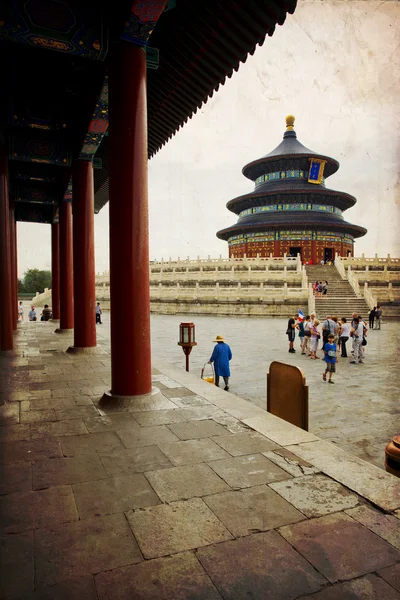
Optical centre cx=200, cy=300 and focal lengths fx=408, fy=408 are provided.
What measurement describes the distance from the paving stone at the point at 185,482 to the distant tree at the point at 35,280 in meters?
72.1

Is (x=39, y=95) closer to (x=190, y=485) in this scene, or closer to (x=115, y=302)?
(x=115, y=302)

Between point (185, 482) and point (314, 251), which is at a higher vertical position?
point (314, 251)

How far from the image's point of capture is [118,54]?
16.0ft

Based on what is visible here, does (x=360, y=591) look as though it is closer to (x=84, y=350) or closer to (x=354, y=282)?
(x=84, y=350)

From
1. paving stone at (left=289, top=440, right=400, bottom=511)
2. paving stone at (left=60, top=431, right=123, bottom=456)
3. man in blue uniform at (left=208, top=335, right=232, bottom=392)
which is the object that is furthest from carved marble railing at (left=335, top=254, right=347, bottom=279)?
paving stone at (left=60, top=431, right=123, bottom=456)

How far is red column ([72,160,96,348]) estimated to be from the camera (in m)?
8.94

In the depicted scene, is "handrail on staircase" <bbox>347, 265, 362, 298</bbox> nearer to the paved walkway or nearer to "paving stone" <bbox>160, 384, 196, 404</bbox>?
"paving stone" <bbox>160, 384, 196, 404</bbox>

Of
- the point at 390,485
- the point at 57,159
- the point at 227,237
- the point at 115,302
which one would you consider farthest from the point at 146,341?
the point at 227,237

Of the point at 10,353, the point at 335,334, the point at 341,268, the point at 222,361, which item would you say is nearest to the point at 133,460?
the point at 222,361

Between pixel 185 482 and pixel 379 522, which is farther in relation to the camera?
pixel 185 482

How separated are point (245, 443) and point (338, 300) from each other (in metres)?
22.9

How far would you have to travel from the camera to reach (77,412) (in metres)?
4.84

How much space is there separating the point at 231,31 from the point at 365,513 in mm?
4979

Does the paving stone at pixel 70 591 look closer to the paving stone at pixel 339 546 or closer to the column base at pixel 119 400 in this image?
the paving stone at pixel 339 546
